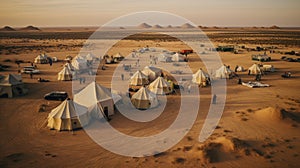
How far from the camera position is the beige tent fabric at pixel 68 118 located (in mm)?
17891

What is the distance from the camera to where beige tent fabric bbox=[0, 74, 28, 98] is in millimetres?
25844

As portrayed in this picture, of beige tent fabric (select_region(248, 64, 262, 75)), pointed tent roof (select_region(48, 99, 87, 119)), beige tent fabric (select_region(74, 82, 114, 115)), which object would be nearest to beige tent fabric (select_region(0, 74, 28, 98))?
beige tent fabric (select_region(74, 82, 114, 115))

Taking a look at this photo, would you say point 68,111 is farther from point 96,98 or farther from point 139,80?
point 139,80

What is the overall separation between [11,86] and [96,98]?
11834mm

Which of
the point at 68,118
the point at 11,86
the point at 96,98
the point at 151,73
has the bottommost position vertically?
the point at 68,118

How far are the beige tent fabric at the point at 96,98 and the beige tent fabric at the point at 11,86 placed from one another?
967 cm

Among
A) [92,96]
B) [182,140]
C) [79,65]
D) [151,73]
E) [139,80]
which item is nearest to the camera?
[182,140]

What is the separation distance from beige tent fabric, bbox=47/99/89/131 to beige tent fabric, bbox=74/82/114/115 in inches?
64.5

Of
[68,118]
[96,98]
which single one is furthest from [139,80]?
[68,118]

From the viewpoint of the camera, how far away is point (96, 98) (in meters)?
20.4

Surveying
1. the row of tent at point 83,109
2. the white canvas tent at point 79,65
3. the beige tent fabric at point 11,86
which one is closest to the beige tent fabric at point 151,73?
the row of tent at point 83,109

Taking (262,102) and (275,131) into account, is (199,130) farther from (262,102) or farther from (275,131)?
(262,102)

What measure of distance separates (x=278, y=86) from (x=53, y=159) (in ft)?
92.5

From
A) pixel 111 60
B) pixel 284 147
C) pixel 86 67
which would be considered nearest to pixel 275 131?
pixel 284 147
